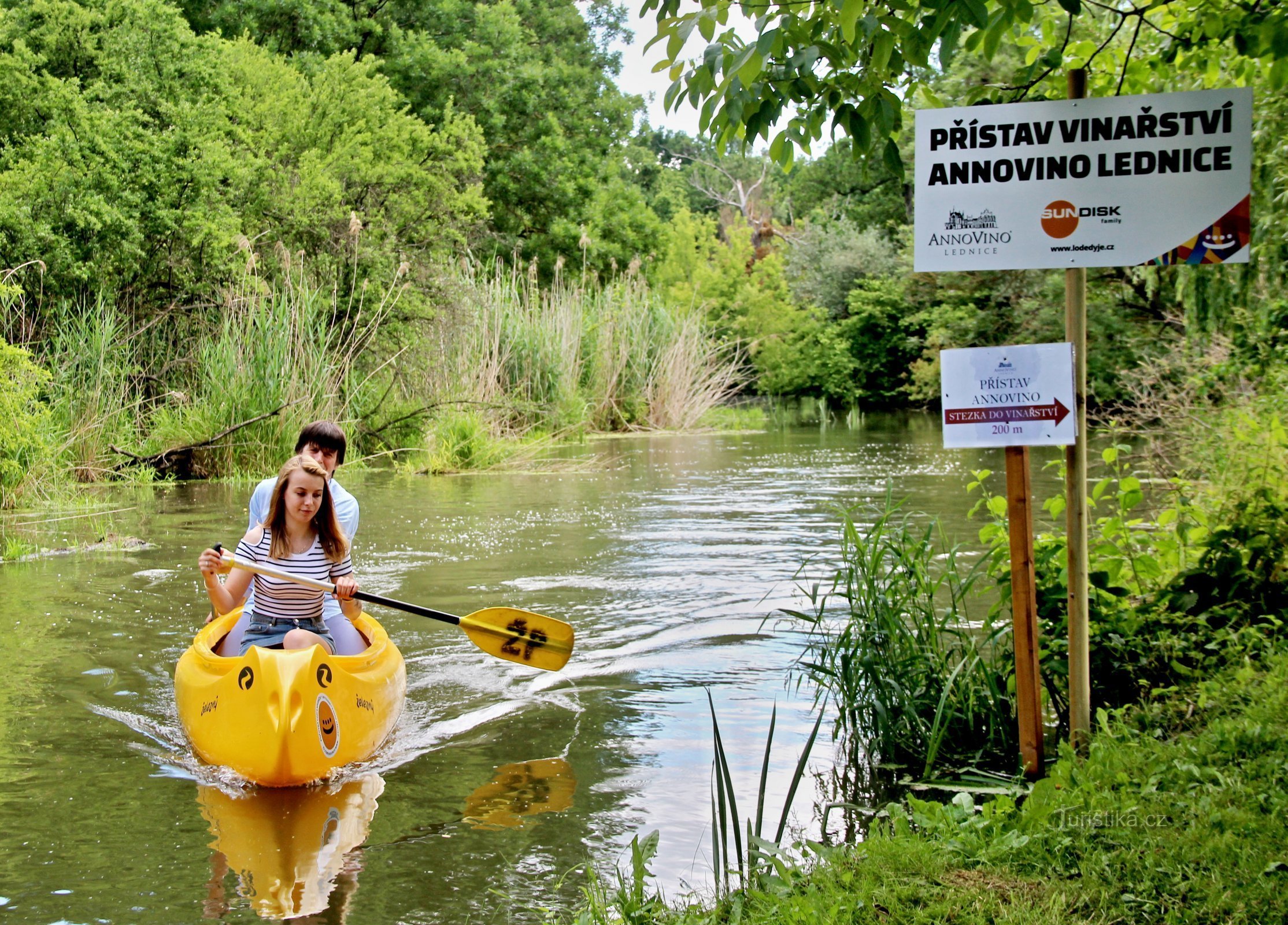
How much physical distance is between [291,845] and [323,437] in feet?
6.72

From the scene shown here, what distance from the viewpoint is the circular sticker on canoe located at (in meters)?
4.73

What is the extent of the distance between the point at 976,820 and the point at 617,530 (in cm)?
790

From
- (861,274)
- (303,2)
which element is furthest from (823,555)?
(861,274)

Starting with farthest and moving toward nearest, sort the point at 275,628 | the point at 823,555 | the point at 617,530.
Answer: the point at 617,530
the point at 823,555
the point at 275,628

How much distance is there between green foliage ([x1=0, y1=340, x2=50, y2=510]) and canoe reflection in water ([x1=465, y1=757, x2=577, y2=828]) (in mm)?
6083

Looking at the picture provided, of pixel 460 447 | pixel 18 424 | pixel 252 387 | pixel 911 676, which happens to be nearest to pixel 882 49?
pixel 911 676

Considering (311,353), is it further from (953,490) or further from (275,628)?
(275,628)

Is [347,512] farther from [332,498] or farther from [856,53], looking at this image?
[856,53]

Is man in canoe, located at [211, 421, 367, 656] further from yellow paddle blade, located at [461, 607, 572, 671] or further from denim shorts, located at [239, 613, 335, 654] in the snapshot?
yellow paddle blade, located at [461, 607, 572, 671]

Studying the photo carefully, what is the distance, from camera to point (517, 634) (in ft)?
19.8

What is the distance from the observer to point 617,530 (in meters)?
11.3

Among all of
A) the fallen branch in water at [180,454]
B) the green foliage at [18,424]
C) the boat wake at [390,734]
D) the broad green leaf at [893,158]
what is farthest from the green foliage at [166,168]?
the broad green leaf at [893,158]

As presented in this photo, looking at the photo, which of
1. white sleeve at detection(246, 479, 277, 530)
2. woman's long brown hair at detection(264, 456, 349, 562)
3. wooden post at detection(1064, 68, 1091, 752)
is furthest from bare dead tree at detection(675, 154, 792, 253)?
wooden post at detection(1064, 68, 1091, 752)

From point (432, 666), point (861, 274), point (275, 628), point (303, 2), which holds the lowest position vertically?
point (432, 666)
